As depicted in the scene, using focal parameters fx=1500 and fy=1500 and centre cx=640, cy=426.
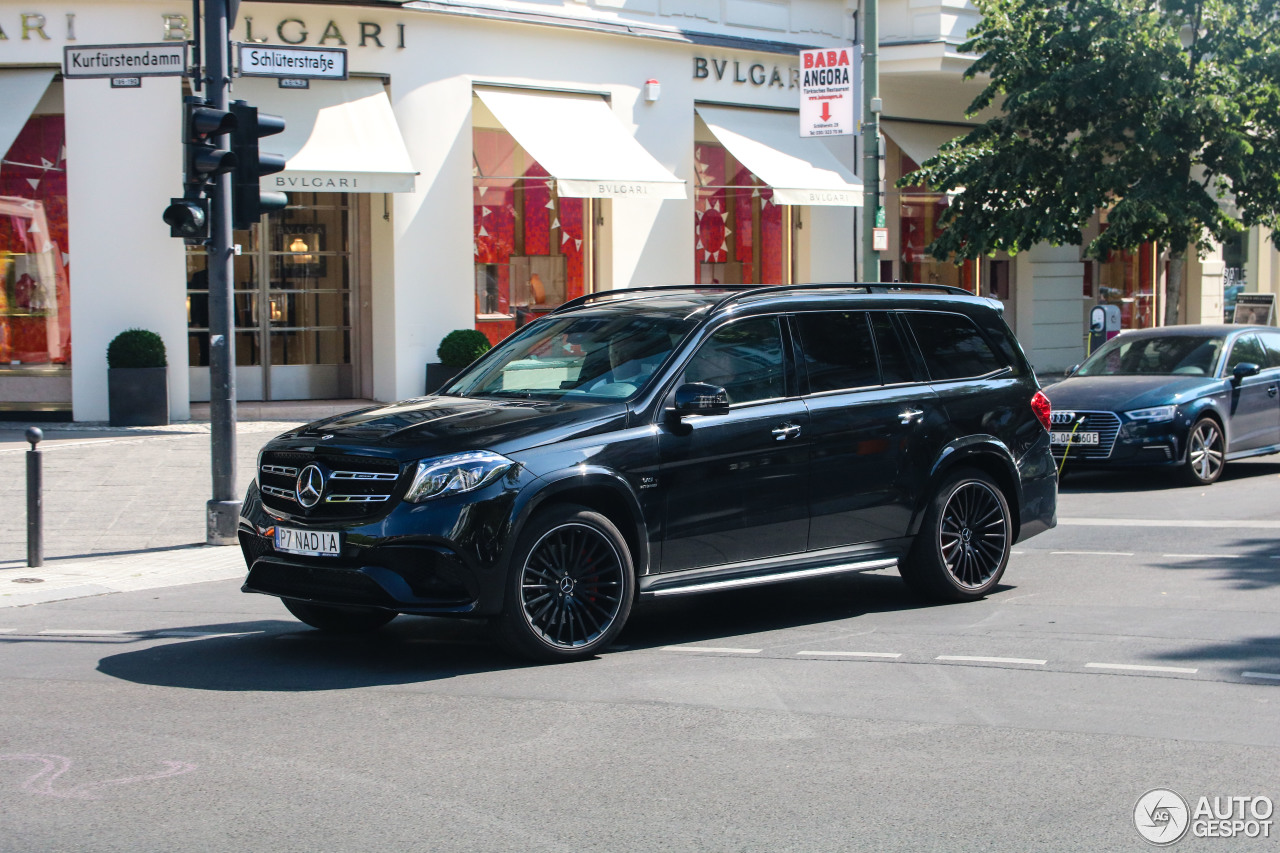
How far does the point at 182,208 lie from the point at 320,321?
9.51m

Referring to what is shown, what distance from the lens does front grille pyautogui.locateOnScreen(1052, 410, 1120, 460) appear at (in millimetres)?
13969

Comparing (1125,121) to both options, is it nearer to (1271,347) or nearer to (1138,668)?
(1271,347)

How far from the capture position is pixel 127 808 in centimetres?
488

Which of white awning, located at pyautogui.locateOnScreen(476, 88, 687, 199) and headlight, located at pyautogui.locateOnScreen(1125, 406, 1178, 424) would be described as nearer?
headlight, located at pyautogui.locateOnScreen(1125, 406, 1178, 424)

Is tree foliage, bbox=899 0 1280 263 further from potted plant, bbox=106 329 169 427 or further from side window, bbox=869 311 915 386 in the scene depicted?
side window, bbox=869 311 915 386

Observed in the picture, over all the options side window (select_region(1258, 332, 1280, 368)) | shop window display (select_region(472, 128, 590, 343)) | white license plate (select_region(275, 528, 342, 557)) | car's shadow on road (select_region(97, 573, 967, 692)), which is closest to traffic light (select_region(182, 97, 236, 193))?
car's shadow on road (select_region(97, 573, 967, 692))

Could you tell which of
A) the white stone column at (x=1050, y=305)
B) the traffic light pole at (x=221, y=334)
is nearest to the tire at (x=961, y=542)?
the traffic light pole at (x=221, y=334)

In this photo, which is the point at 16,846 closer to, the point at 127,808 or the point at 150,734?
the point at 127,808

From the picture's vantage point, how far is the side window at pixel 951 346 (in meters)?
8.78

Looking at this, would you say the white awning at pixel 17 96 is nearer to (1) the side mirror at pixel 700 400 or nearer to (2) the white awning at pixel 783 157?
(2) the white awning at pixel 783 157

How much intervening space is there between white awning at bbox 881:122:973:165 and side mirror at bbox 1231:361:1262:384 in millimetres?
10453

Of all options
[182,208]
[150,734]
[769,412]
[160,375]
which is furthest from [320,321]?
[150,734]

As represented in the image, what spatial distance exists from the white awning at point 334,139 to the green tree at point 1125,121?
28.6 feet
